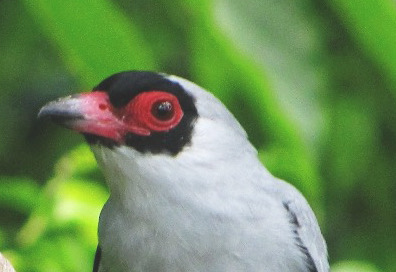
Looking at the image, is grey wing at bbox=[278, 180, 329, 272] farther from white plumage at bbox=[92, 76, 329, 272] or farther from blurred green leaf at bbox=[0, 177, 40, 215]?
blurred green leaf at bbox=[0, 177, 40, 215]

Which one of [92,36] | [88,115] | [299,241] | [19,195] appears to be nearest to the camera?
[88,115]

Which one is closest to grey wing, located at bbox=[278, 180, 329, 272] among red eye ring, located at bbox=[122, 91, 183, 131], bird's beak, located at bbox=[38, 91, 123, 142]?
red eye ring, located at bbox=[122, 91, 183, 131]

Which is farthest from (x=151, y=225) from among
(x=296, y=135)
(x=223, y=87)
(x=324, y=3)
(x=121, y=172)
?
(x=324, y=3)

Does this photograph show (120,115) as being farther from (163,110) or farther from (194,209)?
(194,209)

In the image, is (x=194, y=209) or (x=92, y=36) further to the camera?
(x=92, y=36)

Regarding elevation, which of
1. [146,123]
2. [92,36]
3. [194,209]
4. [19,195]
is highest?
[92,36]

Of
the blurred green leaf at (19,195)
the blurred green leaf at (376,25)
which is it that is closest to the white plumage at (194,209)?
the blurred green leaf at (376,25)

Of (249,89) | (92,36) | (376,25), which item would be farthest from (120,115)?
(376,25)

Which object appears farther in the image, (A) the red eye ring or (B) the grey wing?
(B) the grey wing
